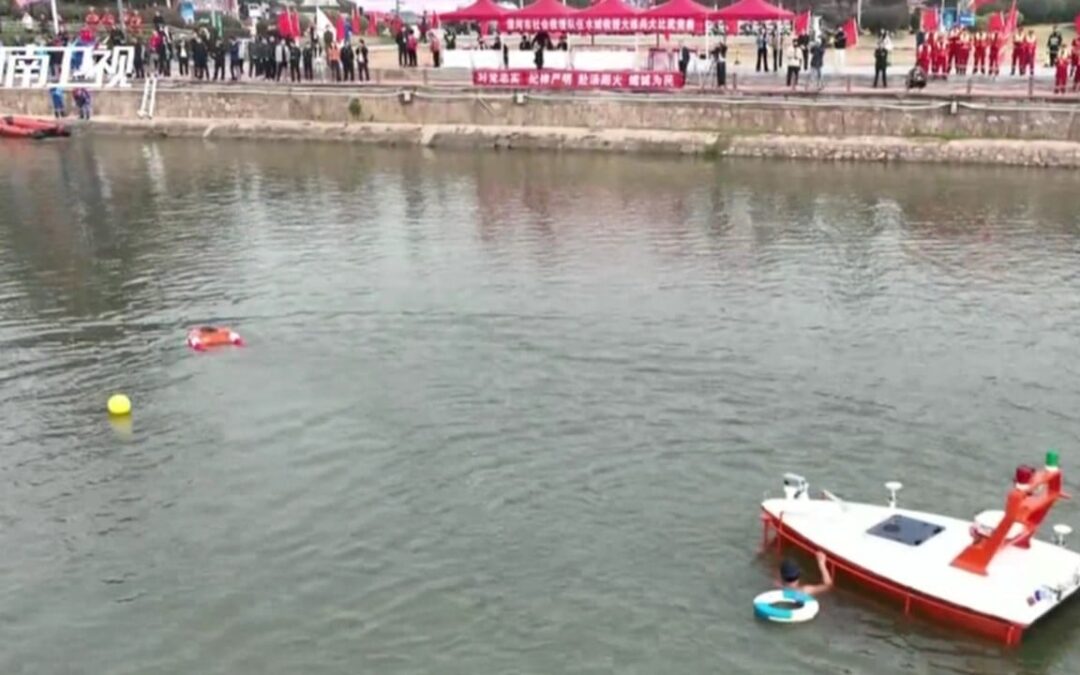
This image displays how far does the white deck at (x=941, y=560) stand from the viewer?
14844 mm

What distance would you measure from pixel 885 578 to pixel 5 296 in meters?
23.5

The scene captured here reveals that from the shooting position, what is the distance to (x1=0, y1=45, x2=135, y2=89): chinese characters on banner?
60969mm

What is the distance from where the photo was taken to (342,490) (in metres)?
18.8

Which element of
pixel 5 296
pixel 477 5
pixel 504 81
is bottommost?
pixel 5 296

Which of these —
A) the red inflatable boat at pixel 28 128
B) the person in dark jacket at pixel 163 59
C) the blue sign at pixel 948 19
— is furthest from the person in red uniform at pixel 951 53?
the red inflatable boat at pixel 28 128

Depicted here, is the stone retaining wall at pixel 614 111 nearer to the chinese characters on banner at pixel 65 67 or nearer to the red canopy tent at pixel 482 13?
the chinese characters on banner at pixel 65 67

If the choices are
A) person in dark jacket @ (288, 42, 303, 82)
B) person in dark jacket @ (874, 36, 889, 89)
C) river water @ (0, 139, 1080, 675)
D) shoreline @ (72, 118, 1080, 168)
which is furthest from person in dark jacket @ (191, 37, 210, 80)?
person in dark jacket @ (874, 36, 889, 89)

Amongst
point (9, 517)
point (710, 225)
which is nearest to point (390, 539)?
point (9, 517)

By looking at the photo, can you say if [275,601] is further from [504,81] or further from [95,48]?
[95,48]

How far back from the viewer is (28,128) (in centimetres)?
5653

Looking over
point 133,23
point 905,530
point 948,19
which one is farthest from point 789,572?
point 133,23

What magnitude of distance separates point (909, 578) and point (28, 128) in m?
52.5

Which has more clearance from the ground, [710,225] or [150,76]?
[150,76]

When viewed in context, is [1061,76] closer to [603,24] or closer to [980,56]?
[980,56]
